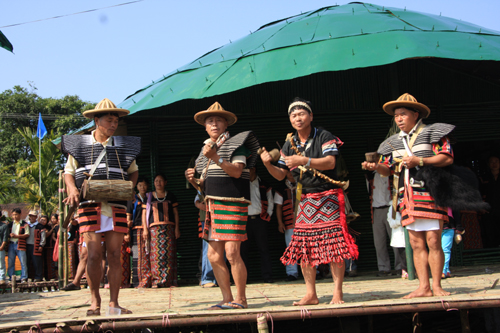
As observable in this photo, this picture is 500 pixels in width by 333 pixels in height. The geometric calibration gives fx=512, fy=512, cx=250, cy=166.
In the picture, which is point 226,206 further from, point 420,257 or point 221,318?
point 420,257

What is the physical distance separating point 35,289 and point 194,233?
5.80 meters

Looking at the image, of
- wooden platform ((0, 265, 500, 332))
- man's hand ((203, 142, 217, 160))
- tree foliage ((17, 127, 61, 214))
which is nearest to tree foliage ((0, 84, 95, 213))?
A: tree foliage ((17, 127, 61, 214))

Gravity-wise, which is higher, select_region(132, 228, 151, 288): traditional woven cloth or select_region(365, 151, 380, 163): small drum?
select_region(365, 151, 380, 163): small drum

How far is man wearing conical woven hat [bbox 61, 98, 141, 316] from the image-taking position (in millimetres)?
4688

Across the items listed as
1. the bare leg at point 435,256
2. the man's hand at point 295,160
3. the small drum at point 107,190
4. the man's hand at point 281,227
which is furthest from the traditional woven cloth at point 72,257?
the bare leg at point 435,256

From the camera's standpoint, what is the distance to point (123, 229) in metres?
4.86

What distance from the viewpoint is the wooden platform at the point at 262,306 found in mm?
4051

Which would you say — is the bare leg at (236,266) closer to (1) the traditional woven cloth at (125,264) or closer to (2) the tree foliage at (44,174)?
(1) the traditional woven cloth at (125,264)

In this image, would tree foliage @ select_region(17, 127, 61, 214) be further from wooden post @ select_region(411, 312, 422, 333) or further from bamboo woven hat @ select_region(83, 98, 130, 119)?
wooden post @ select_region(411, 312, 422, 333)

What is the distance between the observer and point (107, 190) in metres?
4.63

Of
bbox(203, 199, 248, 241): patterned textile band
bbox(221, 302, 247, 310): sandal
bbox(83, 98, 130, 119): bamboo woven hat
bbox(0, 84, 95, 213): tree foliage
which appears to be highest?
bbox(0, 84, 95, 213): tree foliage

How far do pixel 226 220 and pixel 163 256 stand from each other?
396 cm

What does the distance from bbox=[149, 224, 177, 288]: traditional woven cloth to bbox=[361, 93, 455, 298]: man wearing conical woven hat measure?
449 cm

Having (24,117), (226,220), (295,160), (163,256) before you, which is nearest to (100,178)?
(226,220)
